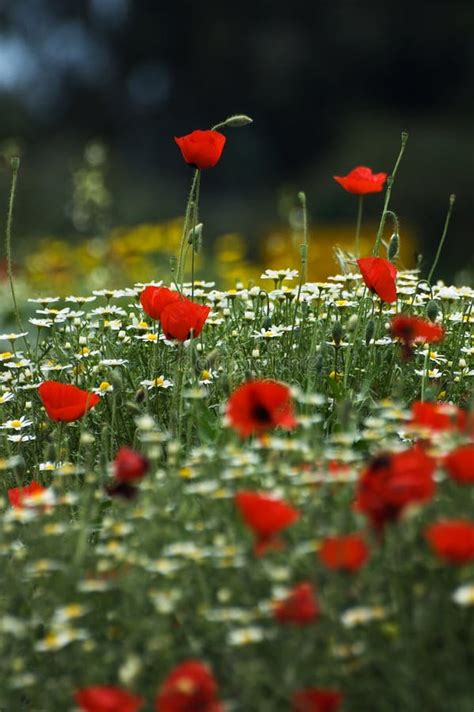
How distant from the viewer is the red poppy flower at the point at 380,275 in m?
2.89

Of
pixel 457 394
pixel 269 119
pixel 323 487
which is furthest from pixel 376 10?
pixel 323 487

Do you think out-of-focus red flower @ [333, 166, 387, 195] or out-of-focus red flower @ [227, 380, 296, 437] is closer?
out-of-focus red flower @ [227, 380, 296, 437]

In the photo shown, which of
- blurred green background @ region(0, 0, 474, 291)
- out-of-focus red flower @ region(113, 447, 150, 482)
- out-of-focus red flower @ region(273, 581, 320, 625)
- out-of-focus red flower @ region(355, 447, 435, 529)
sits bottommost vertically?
blurred green background @ region(0, 0, 474, 291)

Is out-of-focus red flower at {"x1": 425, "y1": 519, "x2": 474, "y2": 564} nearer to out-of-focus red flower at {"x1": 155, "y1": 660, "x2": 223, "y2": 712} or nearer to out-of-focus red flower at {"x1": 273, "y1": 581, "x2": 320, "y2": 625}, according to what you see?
out-of-focus red flower at {"x1": 273, "y1": 581, "x2": 320, "y2": 625}

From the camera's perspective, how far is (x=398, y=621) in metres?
1.79

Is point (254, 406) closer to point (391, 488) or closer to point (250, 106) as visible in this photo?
point (391, 488)

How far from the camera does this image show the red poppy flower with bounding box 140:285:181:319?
2.92 meters

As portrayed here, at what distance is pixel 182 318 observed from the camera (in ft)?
9.26

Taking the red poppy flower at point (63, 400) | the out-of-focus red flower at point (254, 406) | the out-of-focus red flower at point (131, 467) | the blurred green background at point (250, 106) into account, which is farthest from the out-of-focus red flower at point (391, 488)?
the blurred green background at point (250, 106)

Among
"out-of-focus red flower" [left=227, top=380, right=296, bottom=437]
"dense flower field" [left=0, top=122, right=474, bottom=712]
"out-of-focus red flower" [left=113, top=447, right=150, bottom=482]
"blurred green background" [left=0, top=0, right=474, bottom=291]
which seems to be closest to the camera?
"dense flower field" [left=0, top=122, right=474, bottom=712]

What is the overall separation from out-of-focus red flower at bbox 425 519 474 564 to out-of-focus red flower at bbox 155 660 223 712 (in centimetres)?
39

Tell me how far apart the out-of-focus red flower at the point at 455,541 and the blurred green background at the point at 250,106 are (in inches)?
417

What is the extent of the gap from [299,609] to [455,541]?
0.25m

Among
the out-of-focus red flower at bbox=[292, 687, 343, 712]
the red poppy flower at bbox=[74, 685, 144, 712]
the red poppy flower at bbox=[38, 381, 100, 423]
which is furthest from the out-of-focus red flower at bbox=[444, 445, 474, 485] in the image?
the red poppy flower at bbox=[38, 381, 100, 423]
